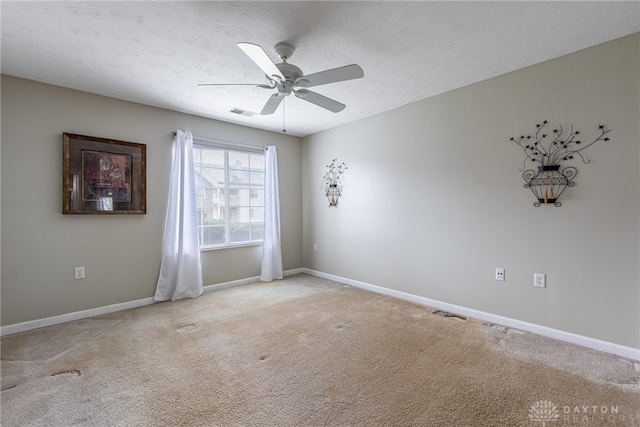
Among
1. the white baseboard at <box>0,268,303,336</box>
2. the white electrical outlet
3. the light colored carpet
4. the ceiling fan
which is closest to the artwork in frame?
the white baseboard at <box>0,268,303,336</box>

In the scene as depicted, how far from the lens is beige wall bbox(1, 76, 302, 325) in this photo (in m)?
2.79

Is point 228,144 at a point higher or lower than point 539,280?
higher

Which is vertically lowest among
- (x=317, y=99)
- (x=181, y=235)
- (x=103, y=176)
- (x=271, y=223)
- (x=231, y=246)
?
(x=231, y=246)

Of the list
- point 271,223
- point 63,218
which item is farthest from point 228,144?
point 63,218

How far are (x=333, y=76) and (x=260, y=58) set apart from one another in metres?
0.53

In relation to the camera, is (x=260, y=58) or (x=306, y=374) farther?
(x=306, y=374)

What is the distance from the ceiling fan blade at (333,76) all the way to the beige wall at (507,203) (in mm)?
1698

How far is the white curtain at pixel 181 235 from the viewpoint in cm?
370

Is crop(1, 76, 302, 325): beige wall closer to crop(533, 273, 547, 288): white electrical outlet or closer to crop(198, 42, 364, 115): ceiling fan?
crop(198, 42, 364, 115): ceiling fan

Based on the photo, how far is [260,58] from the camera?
6.16 ft

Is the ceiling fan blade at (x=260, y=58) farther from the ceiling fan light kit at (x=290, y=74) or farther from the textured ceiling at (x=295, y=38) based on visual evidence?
the textured ceiling at (x=295, y=38)

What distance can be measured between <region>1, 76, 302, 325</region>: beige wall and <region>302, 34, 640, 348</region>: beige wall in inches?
104

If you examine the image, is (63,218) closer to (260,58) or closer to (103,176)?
(103,176)

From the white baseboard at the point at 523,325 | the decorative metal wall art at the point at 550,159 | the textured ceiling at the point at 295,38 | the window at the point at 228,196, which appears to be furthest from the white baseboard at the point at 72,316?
the decorative metal wall art at the point at 550,159
